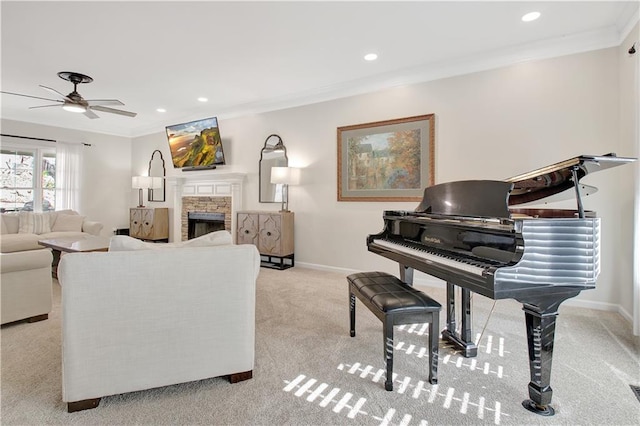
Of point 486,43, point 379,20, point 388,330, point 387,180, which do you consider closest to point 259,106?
point 387,180

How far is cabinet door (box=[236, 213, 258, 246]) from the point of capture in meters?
5.08

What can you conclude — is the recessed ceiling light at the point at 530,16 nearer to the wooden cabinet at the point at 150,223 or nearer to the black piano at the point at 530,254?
the black piano at the point at 530,254

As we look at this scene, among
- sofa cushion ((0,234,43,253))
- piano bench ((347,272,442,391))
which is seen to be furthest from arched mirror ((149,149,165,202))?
piano bench ((347,272,442,391))

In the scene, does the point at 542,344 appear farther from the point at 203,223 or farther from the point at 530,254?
the point at 203,223

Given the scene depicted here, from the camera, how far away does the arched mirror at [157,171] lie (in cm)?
694

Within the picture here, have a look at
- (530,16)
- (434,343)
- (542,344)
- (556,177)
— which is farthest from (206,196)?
(542,344)

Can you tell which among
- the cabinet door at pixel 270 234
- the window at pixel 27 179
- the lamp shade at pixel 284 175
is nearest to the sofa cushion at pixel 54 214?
the window at pixel 27 179

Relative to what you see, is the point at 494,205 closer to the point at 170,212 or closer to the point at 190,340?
the point at 190,340

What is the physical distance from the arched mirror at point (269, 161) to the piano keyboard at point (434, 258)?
296 centimetres

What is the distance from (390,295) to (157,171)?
6638 millimetres

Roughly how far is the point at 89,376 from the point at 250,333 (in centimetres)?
77

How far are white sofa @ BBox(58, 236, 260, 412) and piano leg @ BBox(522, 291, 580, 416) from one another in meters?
1.44

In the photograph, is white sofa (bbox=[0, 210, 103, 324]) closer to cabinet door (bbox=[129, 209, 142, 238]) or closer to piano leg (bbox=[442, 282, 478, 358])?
piano leg (bbox=[442, 282, 478, 358])

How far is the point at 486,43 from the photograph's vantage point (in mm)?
3291
